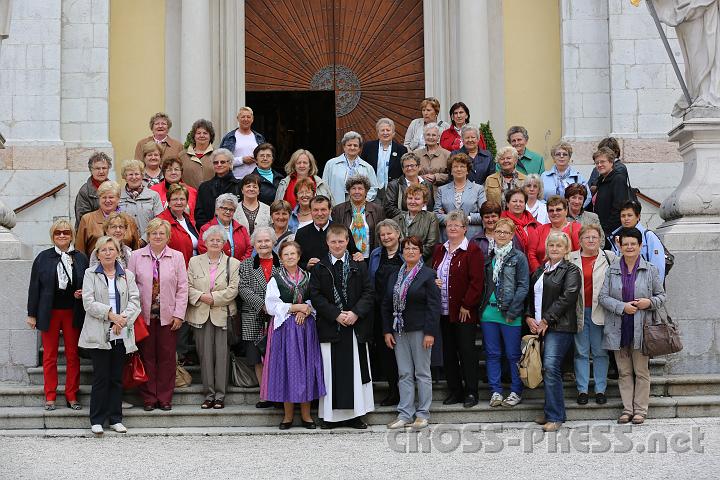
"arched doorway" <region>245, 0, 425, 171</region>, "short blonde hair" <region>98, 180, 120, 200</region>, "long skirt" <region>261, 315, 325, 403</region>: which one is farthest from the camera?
"arched doorway" <region>245, 0, 425, 171</region>

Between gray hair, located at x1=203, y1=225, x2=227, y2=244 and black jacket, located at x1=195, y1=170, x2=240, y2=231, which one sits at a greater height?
black jacket, located at x1=195, y1=170, x2=240, y2=231

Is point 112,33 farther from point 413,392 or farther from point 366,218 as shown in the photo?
point 413,392

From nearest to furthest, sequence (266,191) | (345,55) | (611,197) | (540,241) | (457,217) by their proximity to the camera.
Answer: (457,217), (540,241), (611,197), (266,191), (345,55)

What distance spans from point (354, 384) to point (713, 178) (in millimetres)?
4250

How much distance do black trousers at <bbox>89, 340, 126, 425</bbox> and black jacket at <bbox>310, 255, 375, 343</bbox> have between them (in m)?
1.68

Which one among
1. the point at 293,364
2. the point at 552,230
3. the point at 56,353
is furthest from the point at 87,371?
the point at 552,230

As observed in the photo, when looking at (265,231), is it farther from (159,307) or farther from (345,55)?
(345,55)

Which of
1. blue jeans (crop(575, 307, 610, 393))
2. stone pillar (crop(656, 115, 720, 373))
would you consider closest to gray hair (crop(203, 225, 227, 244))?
blue jeans (crop(575, 307, 610, 393))

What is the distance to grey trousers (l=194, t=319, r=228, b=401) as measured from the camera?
9469 mm

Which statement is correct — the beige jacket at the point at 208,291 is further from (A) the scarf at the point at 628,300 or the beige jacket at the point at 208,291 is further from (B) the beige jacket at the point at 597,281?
(A) the scarf at the point at 628,300

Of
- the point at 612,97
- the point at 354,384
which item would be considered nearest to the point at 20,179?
the point at 354,384

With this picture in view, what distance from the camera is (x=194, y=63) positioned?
14789 mm

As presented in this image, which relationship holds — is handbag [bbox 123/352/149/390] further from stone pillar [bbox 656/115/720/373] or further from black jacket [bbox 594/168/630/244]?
stone pillar [bbox 656/115/720/373]

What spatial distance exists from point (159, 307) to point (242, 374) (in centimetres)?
98
